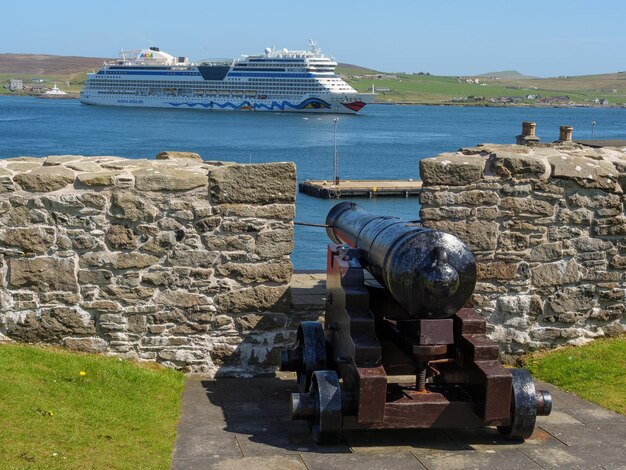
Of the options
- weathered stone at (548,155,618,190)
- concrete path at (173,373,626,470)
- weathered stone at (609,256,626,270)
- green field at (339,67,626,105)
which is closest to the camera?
concrete path at (173,373,626,470)

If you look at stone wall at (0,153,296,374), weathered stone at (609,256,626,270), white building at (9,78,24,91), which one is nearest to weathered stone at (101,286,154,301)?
stone wall at (0,153,296,374)

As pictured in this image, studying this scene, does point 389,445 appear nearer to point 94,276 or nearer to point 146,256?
point 146,256

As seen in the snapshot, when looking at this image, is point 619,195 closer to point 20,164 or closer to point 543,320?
point 543,320

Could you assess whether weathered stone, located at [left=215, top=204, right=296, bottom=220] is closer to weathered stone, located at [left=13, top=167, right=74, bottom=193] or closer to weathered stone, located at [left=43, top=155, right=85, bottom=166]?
weathered stone, located at [left=13, top=167, right=74, bottom=193]

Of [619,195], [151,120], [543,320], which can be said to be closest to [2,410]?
[543,320]

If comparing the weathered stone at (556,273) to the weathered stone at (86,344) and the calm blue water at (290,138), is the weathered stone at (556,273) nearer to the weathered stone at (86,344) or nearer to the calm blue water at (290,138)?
the weathered stone at (86,344)

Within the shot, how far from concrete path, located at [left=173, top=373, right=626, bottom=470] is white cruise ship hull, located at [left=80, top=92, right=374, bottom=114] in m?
99.2

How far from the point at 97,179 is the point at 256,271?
3.72 ft

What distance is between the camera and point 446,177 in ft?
19.6

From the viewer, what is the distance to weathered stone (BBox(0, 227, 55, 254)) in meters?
5.66

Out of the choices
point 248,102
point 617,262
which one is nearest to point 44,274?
point 617,262

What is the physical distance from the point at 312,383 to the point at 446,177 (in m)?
1.93

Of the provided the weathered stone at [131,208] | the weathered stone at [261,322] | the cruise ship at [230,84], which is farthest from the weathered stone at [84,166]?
the cruise ship at [230,84]

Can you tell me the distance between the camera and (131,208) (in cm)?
570
